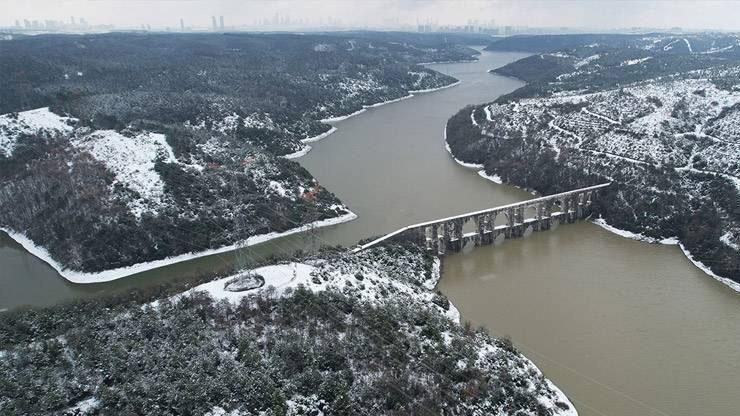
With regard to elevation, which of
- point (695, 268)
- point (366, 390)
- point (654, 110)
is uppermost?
point (654, 110)

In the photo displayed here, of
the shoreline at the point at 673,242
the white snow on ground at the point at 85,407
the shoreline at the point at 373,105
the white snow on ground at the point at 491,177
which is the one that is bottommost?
the shoreline at the point at 673,242

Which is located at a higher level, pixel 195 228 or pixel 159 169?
pixel 159 169

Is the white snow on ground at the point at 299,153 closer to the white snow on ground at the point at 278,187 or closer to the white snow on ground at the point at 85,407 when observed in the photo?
the white snow on ground at the point at 278,187

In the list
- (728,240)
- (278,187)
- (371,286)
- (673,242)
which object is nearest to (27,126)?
(278,187)

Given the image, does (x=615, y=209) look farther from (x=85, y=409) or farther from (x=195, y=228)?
(x=85, y=409)

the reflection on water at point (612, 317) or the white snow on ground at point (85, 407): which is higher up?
the white snow on ground at point (85, 407)

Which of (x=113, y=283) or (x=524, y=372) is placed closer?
(x=524, y=372)

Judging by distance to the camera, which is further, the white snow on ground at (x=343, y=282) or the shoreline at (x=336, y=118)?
the shoreline at (x=336, y=118)

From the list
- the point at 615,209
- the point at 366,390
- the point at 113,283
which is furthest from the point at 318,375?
the point at 615,209

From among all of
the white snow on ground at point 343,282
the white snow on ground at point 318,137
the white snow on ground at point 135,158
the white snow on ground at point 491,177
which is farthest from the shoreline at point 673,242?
the white snow on ground at point 318,137
